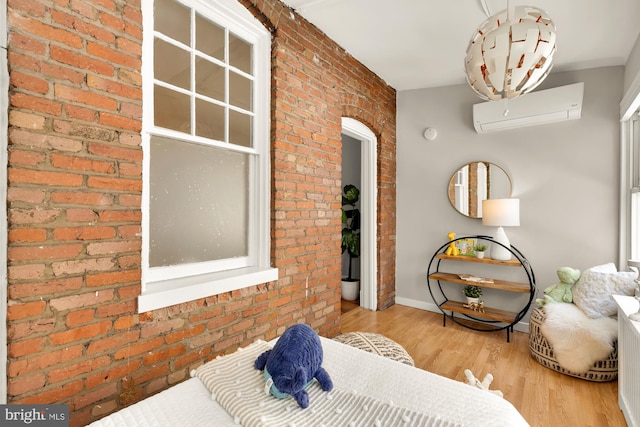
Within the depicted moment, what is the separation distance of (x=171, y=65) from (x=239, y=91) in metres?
0.52

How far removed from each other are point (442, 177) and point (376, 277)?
1.52 metres

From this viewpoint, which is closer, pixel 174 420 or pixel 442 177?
pixel 174 420

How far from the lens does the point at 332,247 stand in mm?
3129

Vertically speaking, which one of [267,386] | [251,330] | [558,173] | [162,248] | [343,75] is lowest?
[251,330]

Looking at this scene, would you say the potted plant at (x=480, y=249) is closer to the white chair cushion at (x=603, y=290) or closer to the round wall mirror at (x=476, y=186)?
the round wall mirror at (x=476, y=186)

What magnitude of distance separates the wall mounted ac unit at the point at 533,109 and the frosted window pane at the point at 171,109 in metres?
3.01

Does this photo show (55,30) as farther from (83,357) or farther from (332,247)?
(332,247)

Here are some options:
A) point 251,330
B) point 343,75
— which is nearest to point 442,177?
point 343,75

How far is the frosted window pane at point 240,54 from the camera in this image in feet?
7.40

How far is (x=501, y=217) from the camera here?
325cm

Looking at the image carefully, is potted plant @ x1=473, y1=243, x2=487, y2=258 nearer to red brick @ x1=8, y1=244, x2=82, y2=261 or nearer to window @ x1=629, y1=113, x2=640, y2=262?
window @ x1=629, y1=113, x2=640, y2=262

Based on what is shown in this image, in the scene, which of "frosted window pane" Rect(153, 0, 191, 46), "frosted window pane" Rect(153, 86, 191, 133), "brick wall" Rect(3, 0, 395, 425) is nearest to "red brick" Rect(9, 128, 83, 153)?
"brick wall" Rect(3, 0, 395, 425)

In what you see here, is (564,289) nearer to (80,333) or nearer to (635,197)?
(635,197)

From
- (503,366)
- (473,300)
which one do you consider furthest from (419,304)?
(503,366)
